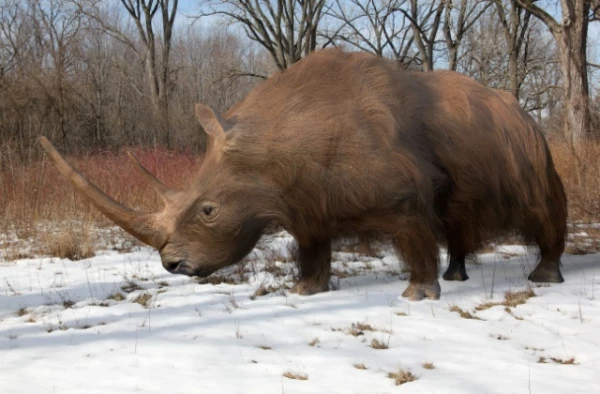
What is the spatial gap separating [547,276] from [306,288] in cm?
185

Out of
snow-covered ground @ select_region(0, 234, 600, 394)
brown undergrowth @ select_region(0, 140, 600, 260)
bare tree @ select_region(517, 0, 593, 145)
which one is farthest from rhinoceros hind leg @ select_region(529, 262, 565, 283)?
bare tree @ select_region(517, 0, 593, 145)

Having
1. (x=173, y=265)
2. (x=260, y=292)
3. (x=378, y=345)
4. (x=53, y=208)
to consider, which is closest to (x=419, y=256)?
(x=378, y=345)

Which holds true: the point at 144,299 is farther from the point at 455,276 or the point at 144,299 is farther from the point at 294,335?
the point at 455,276

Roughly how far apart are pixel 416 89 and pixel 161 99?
66.4 ft

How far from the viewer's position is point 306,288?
4.48 m

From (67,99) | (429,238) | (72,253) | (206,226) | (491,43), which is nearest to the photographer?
(206,226)

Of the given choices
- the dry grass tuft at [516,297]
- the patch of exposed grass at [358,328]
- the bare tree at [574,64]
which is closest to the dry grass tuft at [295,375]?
the patch of exposed grass at [358,328]

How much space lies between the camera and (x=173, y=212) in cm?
389

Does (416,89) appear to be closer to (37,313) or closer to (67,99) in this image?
(37,313)

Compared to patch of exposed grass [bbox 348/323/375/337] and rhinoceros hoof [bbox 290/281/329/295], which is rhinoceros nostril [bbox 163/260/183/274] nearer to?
rhinoceros hoof [bbox 290/281/329/295]

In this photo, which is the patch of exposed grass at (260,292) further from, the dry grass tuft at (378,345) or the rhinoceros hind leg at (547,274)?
the rhinoceros hind leg at (547,274)

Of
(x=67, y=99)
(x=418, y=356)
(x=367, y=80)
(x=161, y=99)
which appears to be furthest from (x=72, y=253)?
(x=161, y=99)

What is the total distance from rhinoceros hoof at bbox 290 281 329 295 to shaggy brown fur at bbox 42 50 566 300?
1 cm

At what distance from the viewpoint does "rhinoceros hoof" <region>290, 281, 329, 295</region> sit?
14.7ft
